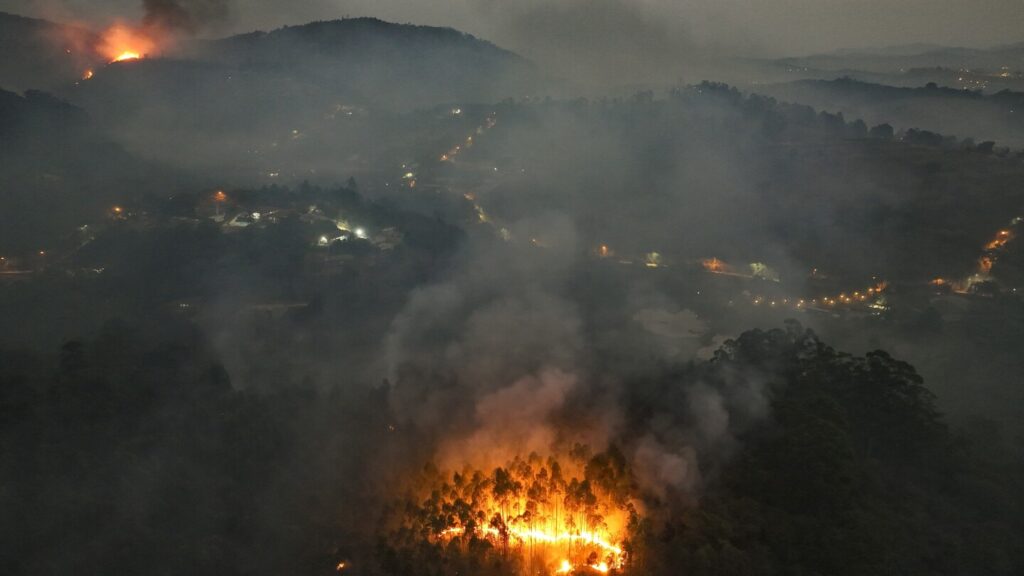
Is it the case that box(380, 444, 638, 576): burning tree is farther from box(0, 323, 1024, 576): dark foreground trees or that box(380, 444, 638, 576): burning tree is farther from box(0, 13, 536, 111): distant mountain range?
box(0, 13, 536, 111): distant mountain range

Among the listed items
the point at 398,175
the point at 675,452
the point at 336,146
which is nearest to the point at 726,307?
the point at 675,452

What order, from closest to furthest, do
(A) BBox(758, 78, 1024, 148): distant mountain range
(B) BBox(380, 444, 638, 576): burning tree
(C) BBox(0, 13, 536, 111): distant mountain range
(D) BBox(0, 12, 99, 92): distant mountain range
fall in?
(B) BBox(380, 444, 638, 576): burning tree, (D) BBox(0, 12, 99, 92): distant mountain range, (C) BBox(0, 13, 536, 111): distant mountain range, (A) BBox(758, 78, 1024, 148): distant mountain range

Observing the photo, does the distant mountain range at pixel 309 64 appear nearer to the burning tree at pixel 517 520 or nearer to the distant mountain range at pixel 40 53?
the distant mountain range at pixel 40 53

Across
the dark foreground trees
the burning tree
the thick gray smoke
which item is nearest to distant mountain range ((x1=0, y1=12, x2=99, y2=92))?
the dark foreground trees

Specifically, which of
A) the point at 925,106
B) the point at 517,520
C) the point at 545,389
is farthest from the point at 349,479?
the point at 925,106

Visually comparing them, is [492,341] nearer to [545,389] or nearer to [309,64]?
[545,389]

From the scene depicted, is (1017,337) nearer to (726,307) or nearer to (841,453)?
(726,307)
